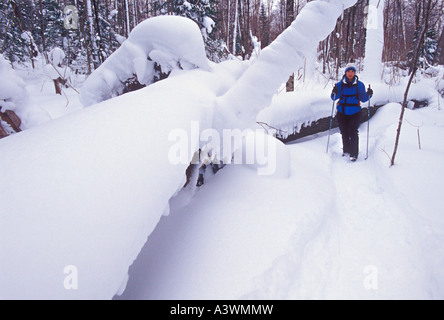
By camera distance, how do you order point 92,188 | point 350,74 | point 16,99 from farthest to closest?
point 350,74 < point 16,99 < point 92,188

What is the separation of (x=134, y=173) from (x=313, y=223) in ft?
6.02

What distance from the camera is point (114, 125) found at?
188cm

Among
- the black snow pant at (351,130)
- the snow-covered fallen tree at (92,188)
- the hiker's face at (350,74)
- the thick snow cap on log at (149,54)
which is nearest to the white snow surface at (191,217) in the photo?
the snow-covered fallen tree at (92,188)

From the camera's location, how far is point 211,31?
31.1 ft

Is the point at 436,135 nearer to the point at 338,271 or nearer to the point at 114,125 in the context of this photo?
the point at 338,271

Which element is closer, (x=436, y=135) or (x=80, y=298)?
(x=80, y=298)

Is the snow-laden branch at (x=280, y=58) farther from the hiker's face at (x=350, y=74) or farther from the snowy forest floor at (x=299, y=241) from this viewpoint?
the hiker's face at (x=350, y=74)

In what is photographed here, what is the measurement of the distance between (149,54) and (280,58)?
90.2 inches

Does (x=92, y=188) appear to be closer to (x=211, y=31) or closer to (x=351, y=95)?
(x=351, y=95)

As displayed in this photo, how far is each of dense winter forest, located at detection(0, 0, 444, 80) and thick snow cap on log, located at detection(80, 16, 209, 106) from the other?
13.7 feet

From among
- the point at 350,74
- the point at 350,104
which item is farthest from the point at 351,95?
the point at 350,74

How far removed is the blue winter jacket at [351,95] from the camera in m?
4.43

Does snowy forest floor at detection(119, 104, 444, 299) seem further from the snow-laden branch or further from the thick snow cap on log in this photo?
the thick snow cap on log
